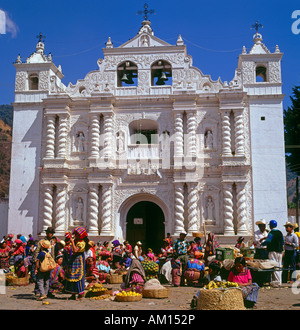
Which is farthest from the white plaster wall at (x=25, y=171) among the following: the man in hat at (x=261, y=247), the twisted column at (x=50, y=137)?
the man in hat at (x=261, y=247)

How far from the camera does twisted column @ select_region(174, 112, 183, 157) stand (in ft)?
67.7

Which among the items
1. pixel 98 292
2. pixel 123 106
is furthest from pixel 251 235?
pixel 98 292

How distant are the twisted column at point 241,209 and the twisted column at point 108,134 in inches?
266

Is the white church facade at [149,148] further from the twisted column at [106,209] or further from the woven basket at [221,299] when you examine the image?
the woven basket at [221,299]

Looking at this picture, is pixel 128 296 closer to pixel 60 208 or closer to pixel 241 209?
pixel 241 209

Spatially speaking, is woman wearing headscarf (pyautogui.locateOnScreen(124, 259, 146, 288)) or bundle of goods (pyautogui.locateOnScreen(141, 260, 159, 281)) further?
bundle of goods (pyautogui.locateOnScreen(141, 260, 159, 281))

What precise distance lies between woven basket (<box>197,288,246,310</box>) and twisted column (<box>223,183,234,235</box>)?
11.4 metres

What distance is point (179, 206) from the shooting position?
20.2m

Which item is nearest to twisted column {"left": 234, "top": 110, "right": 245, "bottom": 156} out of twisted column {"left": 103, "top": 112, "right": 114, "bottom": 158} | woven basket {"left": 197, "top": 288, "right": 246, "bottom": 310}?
twisted column {"left": 103, "top": 112, "right": 114, "bottom": 158}

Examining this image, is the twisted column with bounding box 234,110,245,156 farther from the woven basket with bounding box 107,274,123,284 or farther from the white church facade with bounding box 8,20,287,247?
the woven basket with bounding box 107,274,123,284

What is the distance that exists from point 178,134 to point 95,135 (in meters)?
4.33

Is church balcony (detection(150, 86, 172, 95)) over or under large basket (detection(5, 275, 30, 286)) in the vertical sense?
over

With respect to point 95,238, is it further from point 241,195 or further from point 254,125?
point 254,125
